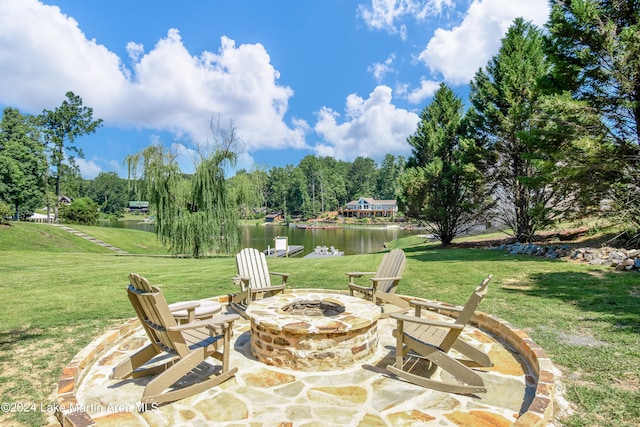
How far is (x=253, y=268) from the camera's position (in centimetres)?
526

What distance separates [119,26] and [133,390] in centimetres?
1595

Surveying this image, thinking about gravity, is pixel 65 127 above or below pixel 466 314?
above

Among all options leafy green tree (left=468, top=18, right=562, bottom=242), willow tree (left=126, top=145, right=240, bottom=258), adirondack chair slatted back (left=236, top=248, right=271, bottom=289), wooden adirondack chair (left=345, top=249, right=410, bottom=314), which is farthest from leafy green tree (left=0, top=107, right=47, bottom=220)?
leafy green tree (left=468, top=18, right=562, bottom=242)

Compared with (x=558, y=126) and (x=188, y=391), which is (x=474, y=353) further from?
(x=558, y=126)

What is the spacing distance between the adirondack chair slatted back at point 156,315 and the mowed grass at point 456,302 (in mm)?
913

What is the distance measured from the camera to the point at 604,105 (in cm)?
947

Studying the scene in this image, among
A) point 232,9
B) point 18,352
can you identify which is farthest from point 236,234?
point 18,352

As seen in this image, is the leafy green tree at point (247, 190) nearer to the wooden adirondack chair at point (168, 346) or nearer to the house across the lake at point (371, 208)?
the wooden adirondack chair at point (168, 346)

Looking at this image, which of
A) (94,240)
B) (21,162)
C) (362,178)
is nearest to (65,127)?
(21,162)

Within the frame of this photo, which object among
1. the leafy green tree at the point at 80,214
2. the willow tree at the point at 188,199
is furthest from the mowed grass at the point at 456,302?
the leafy green tree at the point at 80,214

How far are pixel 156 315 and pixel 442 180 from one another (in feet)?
49.6

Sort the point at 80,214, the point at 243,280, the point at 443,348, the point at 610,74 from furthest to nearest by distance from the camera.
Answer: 1. the point at 80,214
2. the point at 610,74
3. the point at 243,280
4. the point at 443,348

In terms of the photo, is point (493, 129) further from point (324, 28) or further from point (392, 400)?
point (392, 400)

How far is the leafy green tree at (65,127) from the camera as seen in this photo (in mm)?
29000
